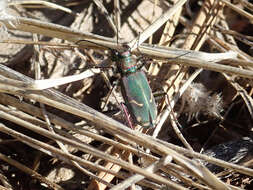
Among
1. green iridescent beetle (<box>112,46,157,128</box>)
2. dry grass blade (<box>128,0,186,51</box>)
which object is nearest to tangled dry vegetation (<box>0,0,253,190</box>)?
dry grass blade (<box>128,0,186,51</box>)

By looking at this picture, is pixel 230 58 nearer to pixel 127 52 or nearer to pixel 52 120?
pixel 127 52

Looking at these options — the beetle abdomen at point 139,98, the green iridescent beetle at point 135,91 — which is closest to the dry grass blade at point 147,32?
the green iridescent beetle at point 135,91

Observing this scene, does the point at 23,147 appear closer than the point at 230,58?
No

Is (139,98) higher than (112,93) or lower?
higher

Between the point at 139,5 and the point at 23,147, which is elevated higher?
the point at 139,5

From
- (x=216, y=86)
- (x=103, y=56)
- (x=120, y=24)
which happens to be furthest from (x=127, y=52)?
(x=216, y=86)

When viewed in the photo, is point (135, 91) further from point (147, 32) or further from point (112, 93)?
point (147, 32)

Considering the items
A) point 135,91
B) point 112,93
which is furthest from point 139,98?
point 112,93
